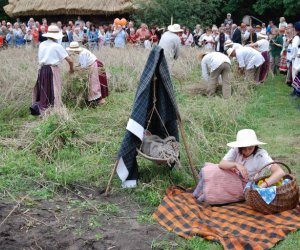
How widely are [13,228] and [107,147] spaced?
246 cm

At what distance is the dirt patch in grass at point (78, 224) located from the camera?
4090 millimetres

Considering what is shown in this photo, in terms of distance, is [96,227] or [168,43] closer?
[96,227]

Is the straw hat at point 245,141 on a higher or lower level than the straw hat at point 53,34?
lower

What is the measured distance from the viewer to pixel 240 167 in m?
4.77

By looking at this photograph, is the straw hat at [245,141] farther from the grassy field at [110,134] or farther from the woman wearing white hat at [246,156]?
the grassy field at [110,134]

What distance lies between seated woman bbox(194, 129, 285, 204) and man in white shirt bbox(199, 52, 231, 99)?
15.5ft

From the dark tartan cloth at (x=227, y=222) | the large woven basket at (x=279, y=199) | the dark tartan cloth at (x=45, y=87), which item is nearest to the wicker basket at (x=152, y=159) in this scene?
the dark tartan cloth at (x=227, y=222)

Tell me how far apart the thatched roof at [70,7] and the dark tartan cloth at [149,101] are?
1655cm

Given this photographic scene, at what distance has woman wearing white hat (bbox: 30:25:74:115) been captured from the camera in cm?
810

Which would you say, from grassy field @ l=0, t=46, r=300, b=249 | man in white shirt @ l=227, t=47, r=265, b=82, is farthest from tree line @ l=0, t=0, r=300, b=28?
grassy field @ l=0, t=46, r=300, b=249

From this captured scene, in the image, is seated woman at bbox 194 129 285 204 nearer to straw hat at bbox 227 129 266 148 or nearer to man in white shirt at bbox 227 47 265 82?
straw hat at bbox 227 129 266 148

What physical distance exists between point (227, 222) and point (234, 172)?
0.64m

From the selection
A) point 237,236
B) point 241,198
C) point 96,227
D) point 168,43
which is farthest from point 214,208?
point 168,43

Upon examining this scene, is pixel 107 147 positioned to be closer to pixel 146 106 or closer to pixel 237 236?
pixel 146 106
